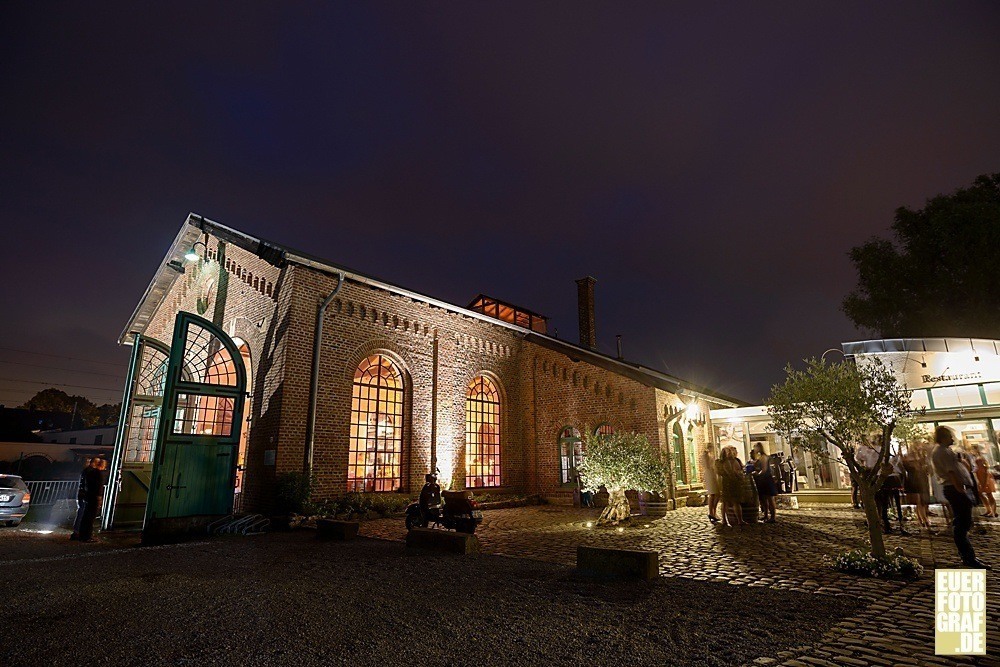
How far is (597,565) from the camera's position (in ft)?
19.7

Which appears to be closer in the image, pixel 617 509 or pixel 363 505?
pixel 617 509

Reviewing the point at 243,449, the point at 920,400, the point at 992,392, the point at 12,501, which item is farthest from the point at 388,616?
the point at 992,392

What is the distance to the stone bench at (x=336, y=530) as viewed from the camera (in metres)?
8.71

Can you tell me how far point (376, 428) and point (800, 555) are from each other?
9670mm

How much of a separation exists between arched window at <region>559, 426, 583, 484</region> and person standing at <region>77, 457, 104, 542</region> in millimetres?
11738

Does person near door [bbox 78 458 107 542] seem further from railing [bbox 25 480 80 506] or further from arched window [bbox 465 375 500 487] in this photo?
railing [bbox 25 480 80 506]

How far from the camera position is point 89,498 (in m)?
9.52

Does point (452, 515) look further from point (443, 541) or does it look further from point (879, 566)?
point (879, 566)

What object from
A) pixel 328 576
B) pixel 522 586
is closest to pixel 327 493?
pixel 328 576

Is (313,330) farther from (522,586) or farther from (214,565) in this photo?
(522,586)

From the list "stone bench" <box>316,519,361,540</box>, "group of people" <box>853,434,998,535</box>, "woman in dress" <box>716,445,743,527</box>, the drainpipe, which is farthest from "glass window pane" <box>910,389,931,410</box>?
the drainpipe

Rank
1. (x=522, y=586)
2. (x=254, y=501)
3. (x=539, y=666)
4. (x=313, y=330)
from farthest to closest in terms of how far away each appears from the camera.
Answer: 1. (x=313, y=330)
2. (x=254, y=501)
3. (x=522, y=586)
4. (x=539, y=666)

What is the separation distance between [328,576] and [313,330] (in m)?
7.27

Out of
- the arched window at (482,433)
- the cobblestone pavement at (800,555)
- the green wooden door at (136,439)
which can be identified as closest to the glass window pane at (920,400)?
the cobblestone pavement at (800,555)
